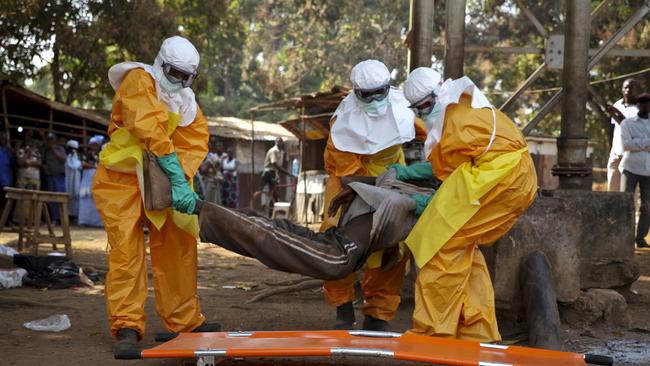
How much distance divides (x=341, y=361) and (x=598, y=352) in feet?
5.70

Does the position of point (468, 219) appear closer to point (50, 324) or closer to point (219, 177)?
point (50, 324)

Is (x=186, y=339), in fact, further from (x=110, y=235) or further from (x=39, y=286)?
(x=39, y=286)

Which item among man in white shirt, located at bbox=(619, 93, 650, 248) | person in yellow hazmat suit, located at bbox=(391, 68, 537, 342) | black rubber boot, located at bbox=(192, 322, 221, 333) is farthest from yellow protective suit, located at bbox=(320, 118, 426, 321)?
man in white shirt, located at bbox=(619, 93, 650, 248)

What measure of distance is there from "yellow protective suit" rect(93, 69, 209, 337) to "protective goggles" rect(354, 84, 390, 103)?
1217mm

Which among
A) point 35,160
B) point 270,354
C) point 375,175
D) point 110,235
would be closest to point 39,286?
point 110,235

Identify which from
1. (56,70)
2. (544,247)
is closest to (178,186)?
(544,247)

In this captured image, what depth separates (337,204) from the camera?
5.80m

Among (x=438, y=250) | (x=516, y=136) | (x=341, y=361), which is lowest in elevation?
(x=341, y=361)

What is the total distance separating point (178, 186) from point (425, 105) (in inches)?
66.3

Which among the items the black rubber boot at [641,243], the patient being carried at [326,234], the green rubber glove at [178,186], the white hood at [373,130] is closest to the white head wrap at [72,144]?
the black rubber boot at [641,243]

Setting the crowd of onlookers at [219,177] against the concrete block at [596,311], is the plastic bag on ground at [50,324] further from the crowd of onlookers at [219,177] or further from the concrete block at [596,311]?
the crowd of onlookers at [219,177]

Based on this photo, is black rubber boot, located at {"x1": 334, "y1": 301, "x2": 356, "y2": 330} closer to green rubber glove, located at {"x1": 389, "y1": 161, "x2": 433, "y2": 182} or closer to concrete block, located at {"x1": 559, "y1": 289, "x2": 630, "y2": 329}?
green rubber glove, located at {"x1": 389, "y1": 161, "x2": 433, "y2": 182}

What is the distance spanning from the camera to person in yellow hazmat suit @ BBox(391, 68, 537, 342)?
16.2ft

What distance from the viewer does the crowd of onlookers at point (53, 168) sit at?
15047 millimetres
